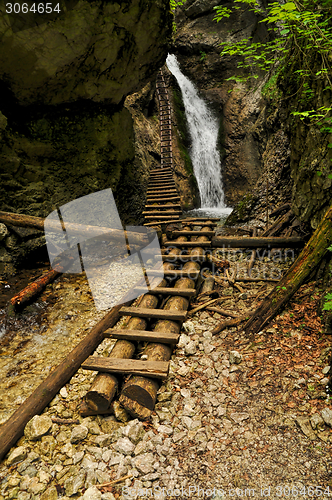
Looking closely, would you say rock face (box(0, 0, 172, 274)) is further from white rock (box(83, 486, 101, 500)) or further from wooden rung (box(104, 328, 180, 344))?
white rock (box(83, 486, 101, 500))

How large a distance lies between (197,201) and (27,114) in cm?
1059

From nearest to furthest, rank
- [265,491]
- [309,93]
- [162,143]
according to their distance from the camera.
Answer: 1. [265,491]
2. [309,93]
3. [162,143]

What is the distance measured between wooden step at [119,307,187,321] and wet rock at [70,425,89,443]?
1.49 m

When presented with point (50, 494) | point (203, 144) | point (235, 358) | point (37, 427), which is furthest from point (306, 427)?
point (203, 144)

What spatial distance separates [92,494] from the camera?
74.0 inches

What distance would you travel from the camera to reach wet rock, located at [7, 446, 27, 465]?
7.13 feet

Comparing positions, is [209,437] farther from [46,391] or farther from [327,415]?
[46,391]

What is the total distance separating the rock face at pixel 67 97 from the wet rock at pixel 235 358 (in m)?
5.25

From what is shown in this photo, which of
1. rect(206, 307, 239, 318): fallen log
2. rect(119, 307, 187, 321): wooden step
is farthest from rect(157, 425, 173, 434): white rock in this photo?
rect(206, 307, 239, 318): fallen log

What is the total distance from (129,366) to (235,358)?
3.89ft

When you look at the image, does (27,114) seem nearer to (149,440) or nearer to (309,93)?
(309,93)

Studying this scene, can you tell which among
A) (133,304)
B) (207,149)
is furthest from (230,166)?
(133,304)

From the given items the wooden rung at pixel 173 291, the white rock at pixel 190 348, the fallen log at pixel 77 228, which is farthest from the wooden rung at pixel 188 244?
the white rock at pixel 190 348

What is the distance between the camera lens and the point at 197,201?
50.2 feet
